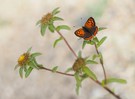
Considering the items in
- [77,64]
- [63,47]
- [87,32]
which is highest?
[63,47]

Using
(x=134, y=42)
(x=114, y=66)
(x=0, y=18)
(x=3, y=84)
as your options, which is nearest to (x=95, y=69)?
(x=114, y=66)

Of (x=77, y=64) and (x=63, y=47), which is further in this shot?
(x=63, y=47)

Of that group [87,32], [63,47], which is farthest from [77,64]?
[63,47]

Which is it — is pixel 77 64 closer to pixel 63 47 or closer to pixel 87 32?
pixel 87 32

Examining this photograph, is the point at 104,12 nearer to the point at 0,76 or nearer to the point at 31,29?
the point at 31,29

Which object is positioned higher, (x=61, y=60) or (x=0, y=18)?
(x=0, y=18)

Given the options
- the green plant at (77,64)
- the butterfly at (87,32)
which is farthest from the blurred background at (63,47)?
the butterfly at (87,32)

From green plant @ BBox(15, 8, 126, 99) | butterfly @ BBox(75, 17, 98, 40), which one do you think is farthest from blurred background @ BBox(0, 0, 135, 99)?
butterfly @ BBox(75, 17, 98, 40)

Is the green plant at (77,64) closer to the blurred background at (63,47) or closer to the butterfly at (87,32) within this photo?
the butterfly at (87,32)
